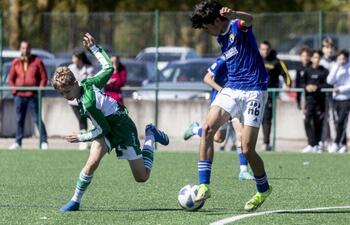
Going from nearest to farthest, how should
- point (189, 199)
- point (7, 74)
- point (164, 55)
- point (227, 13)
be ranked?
point (227, 13), point (189, 199), point (7, 74), point (164, 55)

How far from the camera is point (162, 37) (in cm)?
2889

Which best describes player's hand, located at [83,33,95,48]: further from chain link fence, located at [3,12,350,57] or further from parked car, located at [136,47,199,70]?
parked car, located at [136,47,199,70]

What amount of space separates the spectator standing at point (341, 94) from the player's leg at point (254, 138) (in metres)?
10.1

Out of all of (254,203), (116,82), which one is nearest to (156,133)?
(254,203)

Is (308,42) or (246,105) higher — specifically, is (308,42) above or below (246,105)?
A: below

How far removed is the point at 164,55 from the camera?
26844 mm

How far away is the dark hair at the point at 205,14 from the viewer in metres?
11.5

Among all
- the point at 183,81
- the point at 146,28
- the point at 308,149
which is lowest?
the point at 308,149

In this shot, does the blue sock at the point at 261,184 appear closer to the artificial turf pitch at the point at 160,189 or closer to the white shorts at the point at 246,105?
the artificial turf pitch at the point at 160,189

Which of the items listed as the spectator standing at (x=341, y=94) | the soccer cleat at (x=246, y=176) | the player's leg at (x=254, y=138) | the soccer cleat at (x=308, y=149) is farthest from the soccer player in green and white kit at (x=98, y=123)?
the spectator standing at (x=341, y=94)

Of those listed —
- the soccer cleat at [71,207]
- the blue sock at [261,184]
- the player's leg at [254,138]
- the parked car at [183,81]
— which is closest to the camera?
the soccer cleat at [71,207]

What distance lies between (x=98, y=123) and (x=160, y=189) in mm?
2701

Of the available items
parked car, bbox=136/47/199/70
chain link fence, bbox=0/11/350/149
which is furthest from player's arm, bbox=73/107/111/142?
parked car, bbox=136/47/199/70

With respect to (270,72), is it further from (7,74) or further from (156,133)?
(156,133)
